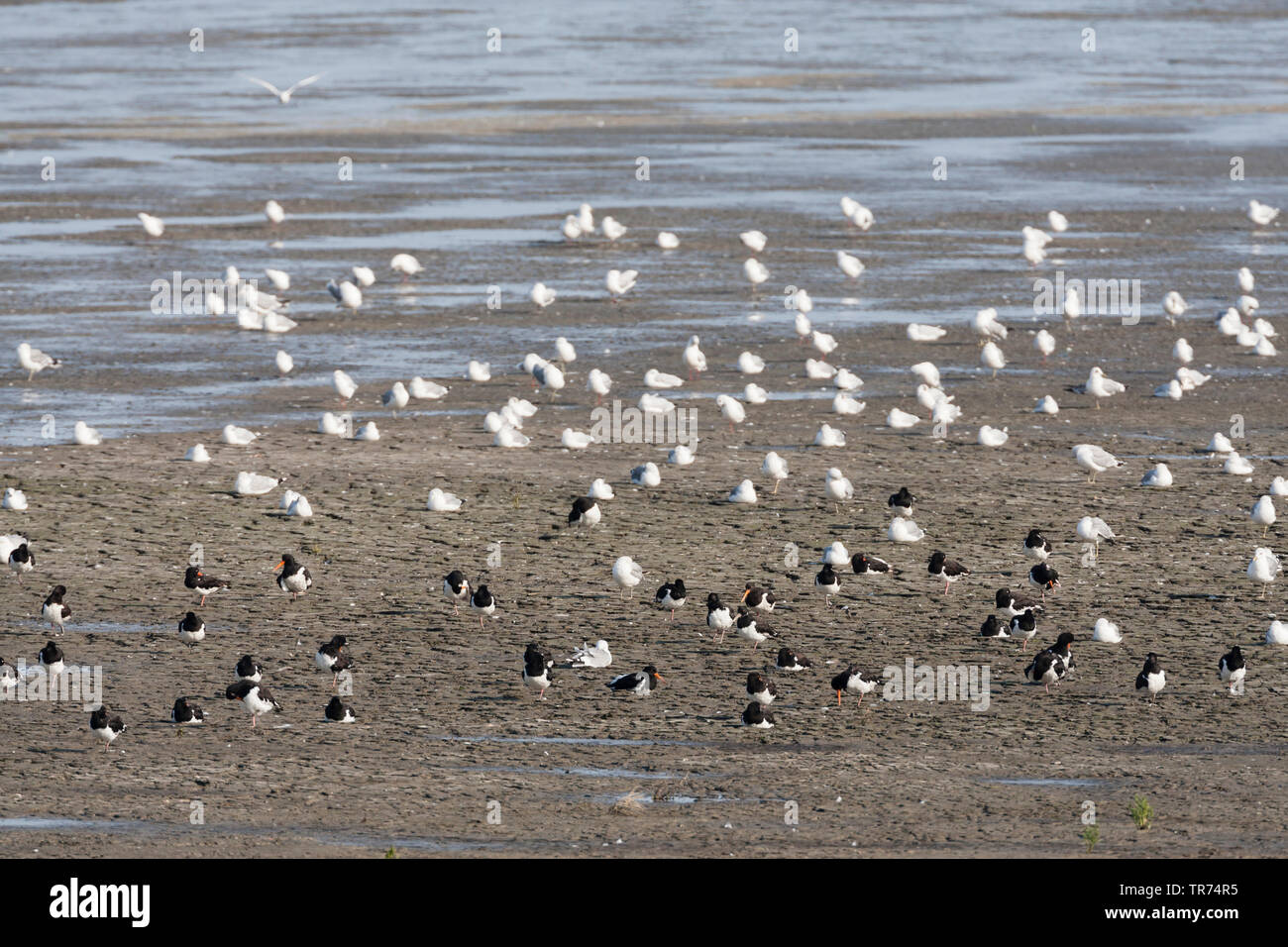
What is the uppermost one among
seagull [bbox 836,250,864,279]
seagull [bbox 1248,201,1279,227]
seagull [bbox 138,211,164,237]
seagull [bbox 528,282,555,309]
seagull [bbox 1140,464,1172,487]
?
seagull [bbox 138,211,164,237]

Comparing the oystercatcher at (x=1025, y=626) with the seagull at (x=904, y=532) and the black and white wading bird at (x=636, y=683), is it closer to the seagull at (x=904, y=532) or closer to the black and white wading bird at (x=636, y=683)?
the seagull at (x=904, y=532)

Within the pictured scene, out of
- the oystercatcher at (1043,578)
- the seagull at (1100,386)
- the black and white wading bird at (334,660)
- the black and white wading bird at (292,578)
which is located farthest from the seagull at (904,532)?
the seagull at (1100,386)

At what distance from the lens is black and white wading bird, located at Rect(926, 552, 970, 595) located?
18953 mm

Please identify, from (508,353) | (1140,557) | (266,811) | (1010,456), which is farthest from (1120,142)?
(266,811)

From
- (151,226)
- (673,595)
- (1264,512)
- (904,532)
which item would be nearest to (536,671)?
(673,595)

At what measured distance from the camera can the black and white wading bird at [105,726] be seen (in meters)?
14.9

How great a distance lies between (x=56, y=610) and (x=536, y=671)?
4296 millimetres

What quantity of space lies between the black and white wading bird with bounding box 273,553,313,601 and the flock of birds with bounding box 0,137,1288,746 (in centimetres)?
1

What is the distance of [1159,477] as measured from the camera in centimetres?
2216

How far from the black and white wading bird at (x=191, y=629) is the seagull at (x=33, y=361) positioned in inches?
439

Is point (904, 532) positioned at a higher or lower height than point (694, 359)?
lower

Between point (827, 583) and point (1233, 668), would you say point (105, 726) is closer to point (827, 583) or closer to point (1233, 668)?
point (827, 583)

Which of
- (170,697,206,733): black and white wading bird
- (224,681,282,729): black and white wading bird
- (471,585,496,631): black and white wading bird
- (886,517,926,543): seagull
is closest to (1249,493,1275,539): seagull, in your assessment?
(886,517,926,543): seagull

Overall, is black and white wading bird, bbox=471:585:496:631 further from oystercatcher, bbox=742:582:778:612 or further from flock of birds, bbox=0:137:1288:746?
oystercatcher, bbox=742:582:778:612
